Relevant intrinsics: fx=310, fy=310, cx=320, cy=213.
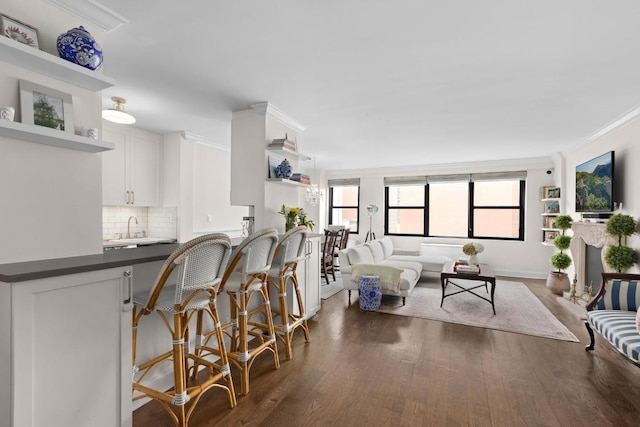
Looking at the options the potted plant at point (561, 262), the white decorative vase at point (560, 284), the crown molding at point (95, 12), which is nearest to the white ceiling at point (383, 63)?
the crown molding at point (95, 12)

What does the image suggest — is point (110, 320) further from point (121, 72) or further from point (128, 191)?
point (128, 191)

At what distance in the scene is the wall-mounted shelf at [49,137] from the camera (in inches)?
56.1

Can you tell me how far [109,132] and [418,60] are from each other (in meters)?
3.84

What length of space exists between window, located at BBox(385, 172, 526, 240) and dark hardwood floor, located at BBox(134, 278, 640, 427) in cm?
374

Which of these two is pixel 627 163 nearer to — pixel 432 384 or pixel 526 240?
pixel 526 240

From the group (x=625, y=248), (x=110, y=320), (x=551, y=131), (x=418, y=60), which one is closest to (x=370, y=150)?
(x=551, y=131)

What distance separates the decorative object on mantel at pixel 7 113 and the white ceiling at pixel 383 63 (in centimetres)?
82

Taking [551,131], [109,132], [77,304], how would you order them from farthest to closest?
[551,131] → [109,132] → [77,304]

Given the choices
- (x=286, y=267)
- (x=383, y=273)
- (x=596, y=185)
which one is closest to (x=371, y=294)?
(x=383, y=273)

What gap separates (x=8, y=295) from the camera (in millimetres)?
1206

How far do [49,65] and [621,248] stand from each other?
5205 millimetres

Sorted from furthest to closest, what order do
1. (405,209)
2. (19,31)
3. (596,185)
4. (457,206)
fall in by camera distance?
(405,209) < (457,206) < (596,185) < (19,31)

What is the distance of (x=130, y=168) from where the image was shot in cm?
430

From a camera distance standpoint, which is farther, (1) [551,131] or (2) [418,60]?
(1) [551,131]
